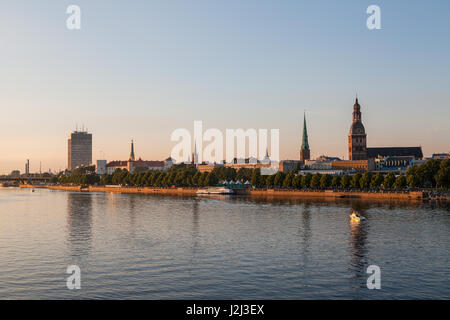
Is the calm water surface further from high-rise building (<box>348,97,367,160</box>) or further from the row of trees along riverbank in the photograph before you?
high-rise building (<box>348,97,367,160</box>)

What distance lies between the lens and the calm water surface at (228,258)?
23.0 meters

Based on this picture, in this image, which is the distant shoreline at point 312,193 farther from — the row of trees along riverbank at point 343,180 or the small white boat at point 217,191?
the row of trees along riverbank at point 343,180

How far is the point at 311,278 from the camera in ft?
82.1

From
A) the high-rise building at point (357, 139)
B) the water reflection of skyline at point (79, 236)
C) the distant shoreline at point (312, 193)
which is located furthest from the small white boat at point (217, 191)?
the high-rise building at point (357, 139)

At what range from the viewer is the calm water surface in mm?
23016

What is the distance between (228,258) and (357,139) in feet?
542

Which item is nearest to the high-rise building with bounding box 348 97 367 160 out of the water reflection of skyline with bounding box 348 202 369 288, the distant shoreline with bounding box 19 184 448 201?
the distant shoreline with bounding box 19 184 448 201

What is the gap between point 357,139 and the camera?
188 m

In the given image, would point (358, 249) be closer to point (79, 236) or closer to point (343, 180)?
point (79, 236)

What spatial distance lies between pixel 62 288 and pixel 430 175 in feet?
294

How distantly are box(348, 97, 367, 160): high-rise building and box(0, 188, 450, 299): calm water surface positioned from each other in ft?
448

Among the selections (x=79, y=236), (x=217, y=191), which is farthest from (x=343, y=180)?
(x=79, y=236)
